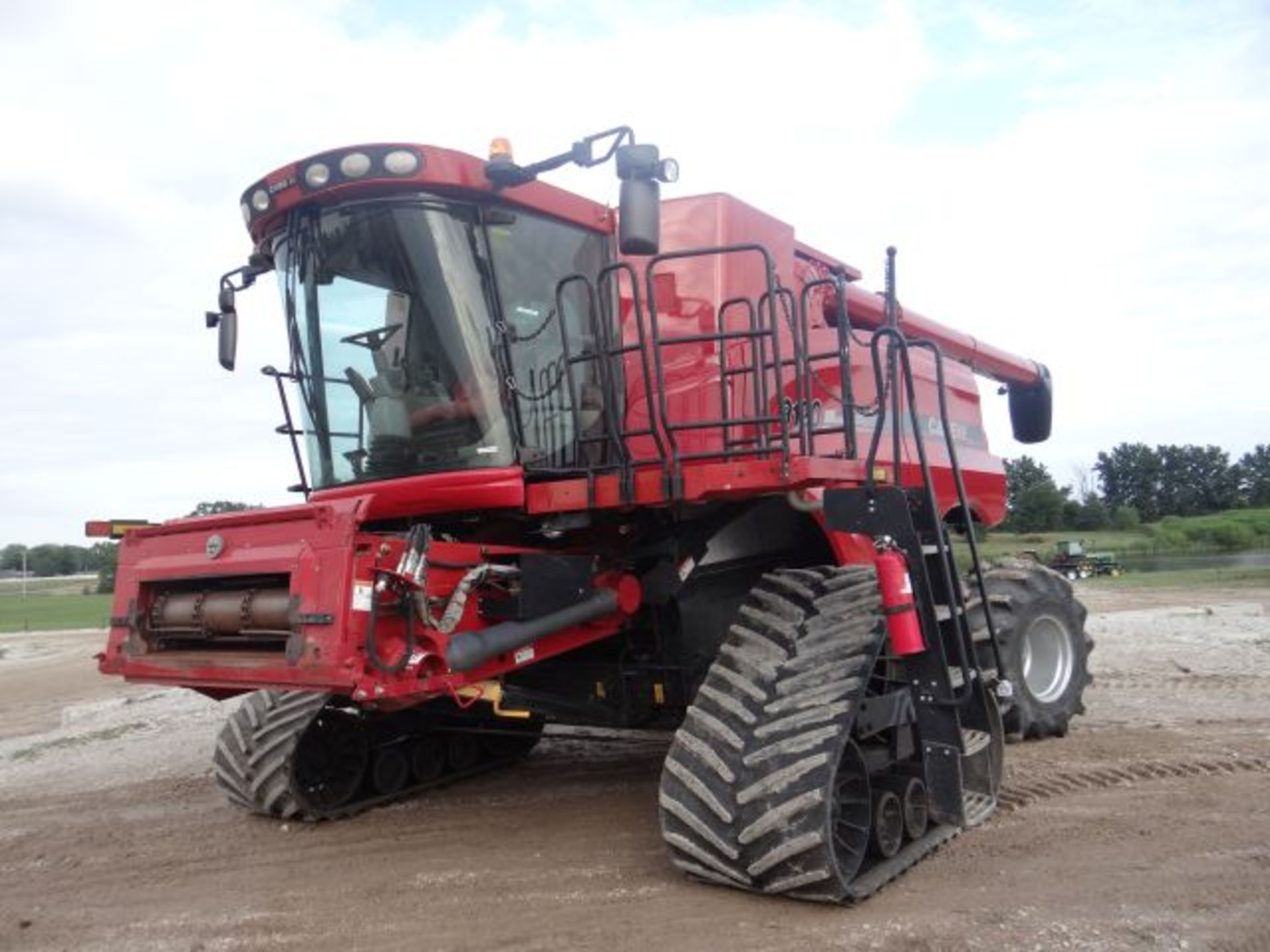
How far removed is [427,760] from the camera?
6.53 metres

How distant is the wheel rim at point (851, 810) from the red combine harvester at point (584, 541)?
0.05ft

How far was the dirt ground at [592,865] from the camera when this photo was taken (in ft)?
12.6

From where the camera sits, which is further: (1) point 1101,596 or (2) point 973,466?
(1) point 1101,596

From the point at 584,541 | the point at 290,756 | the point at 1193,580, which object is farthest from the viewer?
the point at 1193,580

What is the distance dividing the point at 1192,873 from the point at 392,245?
14.1ft

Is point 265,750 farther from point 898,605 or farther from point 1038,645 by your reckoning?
point 1038,645

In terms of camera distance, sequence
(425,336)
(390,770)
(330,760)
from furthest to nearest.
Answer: (390,770) < (330,760) < (425,336)

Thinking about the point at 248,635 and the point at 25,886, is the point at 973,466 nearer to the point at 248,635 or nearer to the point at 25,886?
the point at 248,635

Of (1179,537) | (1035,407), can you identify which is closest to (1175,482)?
(1179,537)

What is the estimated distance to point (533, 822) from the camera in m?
5.57

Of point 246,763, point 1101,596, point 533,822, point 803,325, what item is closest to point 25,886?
point 246,763

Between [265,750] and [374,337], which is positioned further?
[265,750]

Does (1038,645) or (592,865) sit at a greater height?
(1038,645)

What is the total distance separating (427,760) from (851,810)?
3.10m
